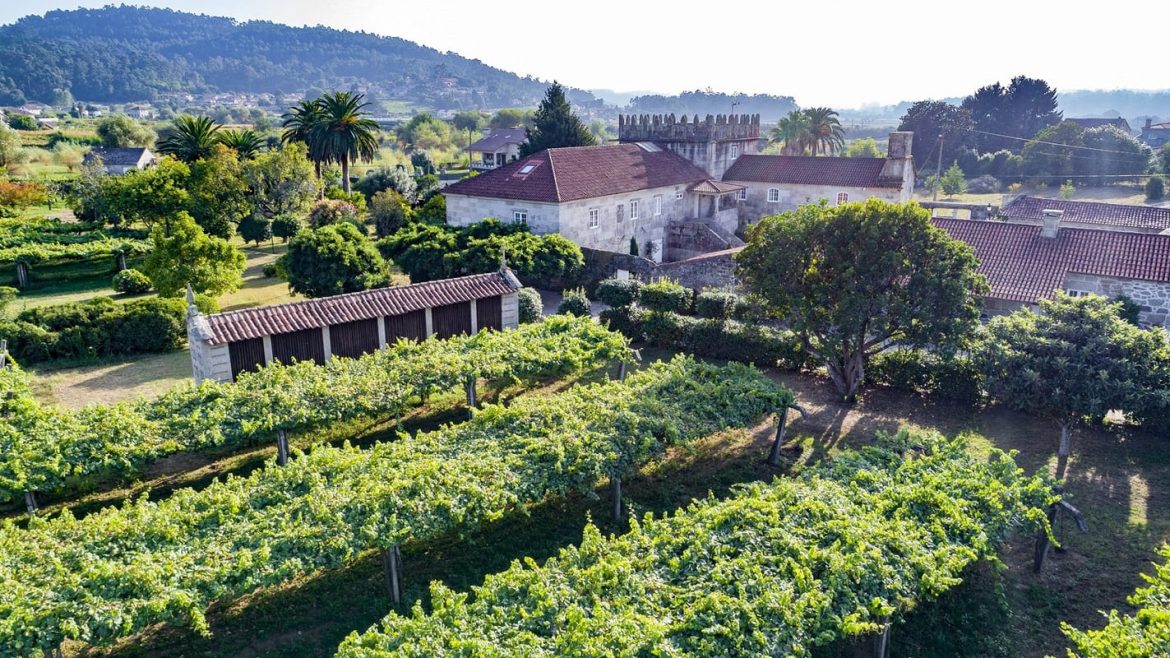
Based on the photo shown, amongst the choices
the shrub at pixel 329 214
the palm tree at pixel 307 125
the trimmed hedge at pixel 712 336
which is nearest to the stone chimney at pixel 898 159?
the trimmed hedge at pixel 712 336

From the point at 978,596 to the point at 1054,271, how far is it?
894 inches

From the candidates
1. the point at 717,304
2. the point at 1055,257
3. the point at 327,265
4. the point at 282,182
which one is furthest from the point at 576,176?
the point at 1055,257

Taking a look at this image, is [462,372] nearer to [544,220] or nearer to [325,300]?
[325,300]

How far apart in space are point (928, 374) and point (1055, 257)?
42.4 ft

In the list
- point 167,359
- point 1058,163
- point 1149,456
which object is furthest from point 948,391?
point 1058,163

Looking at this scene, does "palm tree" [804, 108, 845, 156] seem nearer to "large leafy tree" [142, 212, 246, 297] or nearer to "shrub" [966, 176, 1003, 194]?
"shrub" [966, 176, 1003, 194]

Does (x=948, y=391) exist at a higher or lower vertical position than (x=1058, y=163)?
lower

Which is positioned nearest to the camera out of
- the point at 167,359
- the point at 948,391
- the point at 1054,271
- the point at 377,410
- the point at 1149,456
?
the point at 377,410

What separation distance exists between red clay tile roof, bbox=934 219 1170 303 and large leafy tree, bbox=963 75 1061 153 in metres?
75.2

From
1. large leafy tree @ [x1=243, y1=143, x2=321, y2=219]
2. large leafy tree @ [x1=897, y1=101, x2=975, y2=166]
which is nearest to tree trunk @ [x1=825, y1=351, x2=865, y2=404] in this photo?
large leafy tree @ [x1=243, y1=143, x2=321, y2=219]

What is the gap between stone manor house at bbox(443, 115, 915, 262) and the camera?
4147 cm

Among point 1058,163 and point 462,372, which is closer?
point 462,372

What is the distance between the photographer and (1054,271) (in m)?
31.8

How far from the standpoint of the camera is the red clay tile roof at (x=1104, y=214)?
1918 inches
